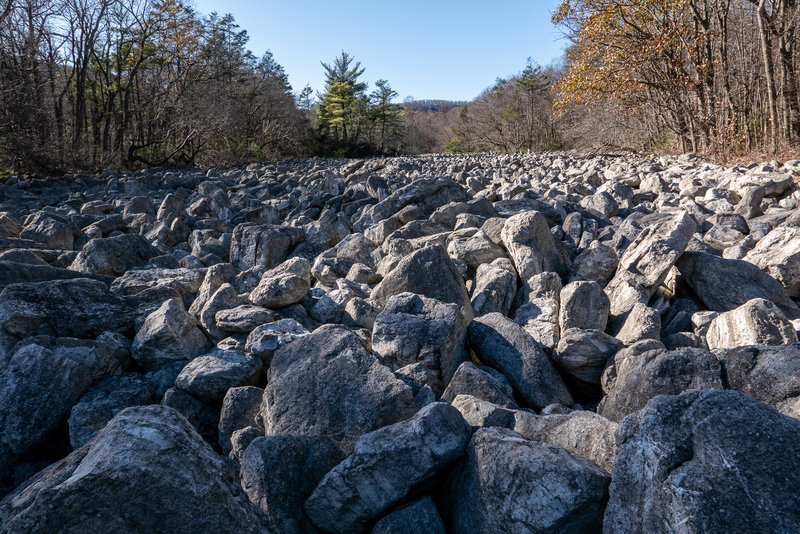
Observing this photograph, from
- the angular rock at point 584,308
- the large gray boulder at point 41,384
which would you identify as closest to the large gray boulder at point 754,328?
the angular rock at point 584,308

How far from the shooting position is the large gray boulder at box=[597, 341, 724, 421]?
78.2 inches

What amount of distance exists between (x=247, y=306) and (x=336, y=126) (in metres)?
36.8

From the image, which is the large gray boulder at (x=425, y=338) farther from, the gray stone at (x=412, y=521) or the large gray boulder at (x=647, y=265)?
the large gray boulder at (x=647, y=265)

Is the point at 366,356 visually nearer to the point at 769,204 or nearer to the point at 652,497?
the point at 652,497

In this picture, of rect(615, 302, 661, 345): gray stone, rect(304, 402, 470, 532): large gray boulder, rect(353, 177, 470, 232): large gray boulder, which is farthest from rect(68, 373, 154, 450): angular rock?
rect(353, 177, 470, 232): large gray boulder

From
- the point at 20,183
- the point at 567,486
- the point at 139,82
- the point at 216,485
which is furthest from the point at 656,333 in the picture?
the point at 139,82

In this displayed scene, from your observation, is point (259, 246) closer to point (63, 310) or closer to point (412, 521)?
point (63, 310)

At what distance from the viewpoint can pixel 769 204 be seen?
529 centimetres

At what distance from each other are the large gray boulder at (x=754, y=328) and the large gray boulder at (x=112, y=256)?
459 cm

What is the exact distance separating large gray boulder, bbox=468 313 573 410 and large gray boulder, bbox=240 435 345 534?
3.49 ft

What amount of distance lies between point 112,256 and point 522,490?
4.33 meters

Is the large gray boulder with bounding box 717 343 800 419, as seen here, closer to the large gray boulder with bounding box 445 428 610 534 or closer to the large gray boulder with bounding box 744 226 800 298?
the large gray boulder with bounding box 445 428 610 534

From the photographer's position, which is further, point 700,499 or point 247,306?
point 247,306

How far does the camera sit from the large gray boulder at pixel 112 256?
4438 millimetres
